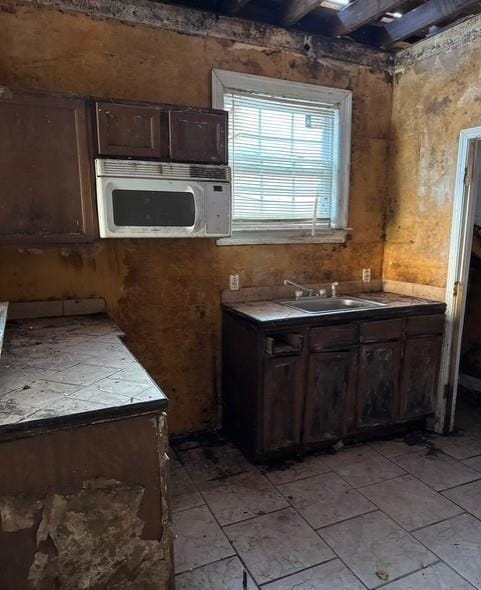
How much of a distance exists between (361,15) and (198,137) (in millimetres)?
1329

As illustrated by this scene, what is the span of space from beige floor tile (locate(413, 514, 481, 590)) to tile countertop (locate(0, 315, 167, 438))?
1.52 metres

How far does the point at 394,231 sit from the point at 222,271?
1.46 meters

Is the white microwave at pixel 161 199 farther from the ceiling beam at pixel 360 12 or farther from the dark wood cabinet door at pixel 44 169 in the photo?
the ceiling beam at pixel 360 12

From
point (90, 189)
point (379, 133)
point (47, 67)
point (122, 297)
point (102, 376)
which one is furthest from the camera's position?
point (379, 133)

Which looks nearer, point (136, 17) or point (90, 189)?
point (90, 189)

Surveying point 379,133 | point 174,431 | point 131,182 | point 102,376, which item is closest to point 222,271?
point 131,182

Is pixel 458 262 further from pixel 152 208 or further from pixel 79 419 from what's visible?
pixel 79 419

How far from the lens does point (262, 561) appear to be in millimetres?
1849

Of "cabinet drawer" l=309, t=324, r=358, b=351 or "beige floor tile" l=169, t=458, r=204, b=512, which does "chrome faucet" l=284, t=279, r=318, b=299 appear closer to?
"cabinet drawer" l=309, t=324, r=358, b=351

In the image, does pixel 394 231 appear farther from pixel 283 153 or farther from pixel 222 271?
pixel 222 271

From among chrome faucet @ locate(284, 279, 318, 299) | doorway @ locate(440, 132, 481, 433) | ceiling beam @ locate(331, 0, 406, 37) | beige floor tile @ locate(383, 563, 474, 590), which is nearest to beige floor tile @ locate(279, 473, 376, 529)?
beige floor tile @ locate(383, 563, 474, 590)

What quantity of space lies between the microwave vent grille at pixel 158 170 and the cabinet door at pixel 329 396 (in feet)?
4.02

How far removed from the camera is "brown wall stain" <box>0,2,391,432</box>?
2.31m

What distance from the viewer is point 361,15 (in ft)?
8.40
